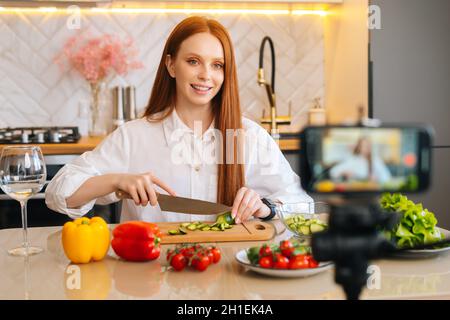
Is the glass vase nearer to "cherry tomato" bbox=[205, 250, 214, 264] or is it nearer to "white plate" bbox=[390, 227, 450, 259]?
"cherry tomato" bbox=[205, 250, 214, 264]

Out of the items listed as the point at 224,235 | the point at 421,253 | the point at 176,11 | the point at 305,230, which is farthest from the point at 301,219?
the point at 176,11

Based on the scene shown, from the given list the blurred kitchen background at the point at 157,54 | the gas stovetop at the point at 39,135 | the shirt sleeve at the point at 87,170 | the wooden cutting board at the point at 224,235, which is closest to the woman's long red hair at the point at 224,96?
the shirt sleeve at the point at 87,170

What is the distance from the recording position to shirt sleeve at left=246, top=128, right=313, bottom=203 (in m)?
2.03

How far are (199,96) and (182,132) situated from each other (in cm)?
17

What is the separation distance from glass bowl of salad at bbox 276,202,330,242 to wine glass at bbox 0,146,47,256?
1.98ft

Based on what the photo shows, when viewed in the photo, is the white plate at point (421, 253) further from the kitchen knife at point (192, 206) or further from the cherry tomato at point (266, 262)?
the kitchen knife at point (192, 206)

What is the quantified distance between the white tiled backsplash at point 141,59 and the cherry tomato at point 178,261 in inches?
88.5

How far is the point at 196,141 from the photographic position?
6.81 ft

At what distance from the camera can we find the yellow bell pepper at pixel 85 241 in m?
1.28

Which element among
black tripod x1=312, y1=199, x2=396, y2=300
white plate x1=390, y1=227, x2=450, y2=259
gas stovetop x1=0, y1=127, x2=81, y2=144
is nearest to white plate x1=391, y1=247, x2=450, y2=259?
white plate x1=390, y1=227, x2=450, y2=259

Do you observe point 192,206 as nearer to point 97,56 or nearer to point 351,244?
point 351,244
